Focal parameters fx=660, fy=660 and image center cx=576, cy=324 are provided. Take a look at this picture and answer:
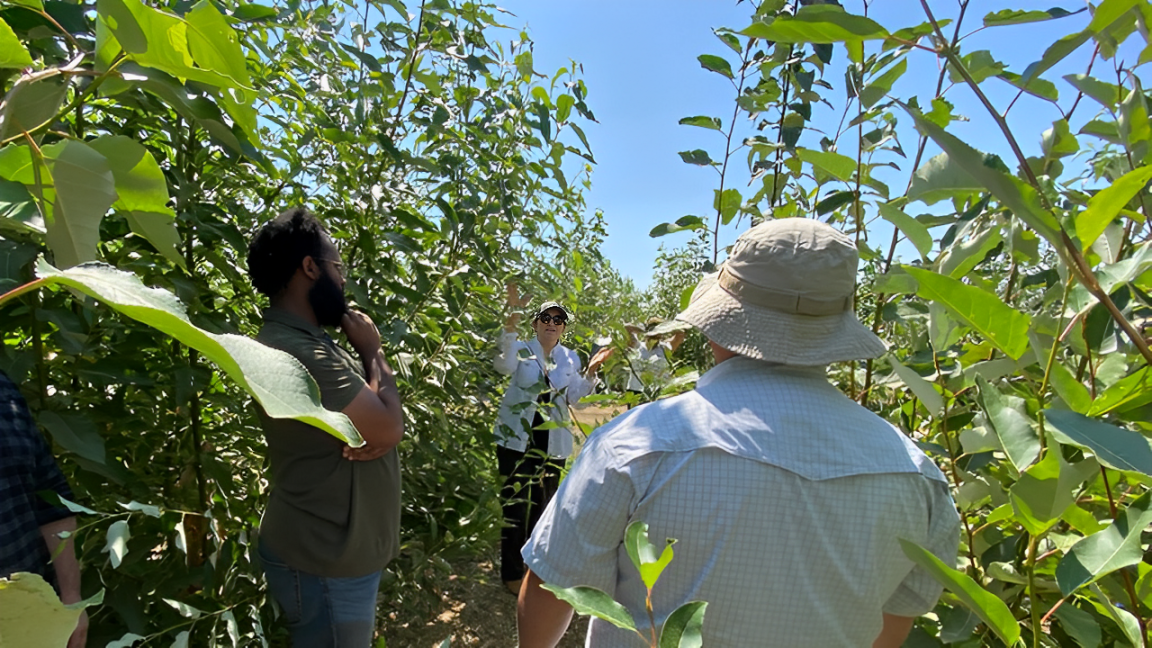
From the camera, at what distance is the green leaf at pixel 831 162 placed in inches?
46.9

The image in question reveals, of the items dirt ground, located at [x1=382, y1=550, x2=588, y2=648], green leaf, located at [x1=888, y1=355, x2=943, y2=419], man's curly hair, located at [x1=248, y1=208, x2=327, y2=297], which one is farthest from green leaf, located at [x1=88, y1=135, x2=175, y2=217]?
dirt ground, located at [x1=382, y1=550, x2=588, y2=648]

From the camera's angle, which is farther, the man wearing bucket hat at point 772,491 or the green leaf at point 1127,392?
the man wearing bucket hat at point 772,491

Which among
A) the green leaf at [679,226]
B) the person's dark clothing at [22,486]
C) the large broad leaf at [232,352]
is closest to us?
the large broad leaf at [232,352]

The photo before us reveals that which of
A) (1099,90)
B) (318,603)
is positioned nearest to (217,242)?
(318,603)

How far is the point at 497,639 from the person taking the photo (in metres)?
3.65

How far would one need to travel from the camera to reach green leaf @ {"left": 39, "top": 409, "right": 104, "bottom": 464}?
1332 millimetres

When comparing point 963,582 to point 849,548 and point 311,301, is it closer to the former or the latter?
point 849,548

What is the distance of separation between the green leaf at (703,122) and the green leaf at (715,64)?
0.34 feet

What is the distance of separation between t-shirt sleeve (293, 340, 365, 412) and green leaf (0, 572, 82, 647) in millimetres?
1585

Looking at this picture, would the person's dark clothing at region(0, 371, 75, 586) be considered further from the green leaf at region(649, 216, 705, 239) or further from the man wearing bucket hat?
the green leaf at region(649, 216, 705, 239)

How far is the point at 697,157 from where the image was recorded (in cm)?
158

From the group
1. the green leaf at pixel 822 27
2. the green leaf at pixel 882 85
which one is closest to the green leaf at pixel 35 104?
the green leaf at pixel 822 27

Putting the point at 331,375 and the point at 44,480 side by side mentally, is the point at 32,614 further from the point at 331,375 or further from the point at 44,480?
the point at 331,375

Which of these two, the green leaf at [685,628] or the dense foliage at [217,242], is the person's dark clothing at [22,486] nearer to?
the dense foliage at [217,242]
